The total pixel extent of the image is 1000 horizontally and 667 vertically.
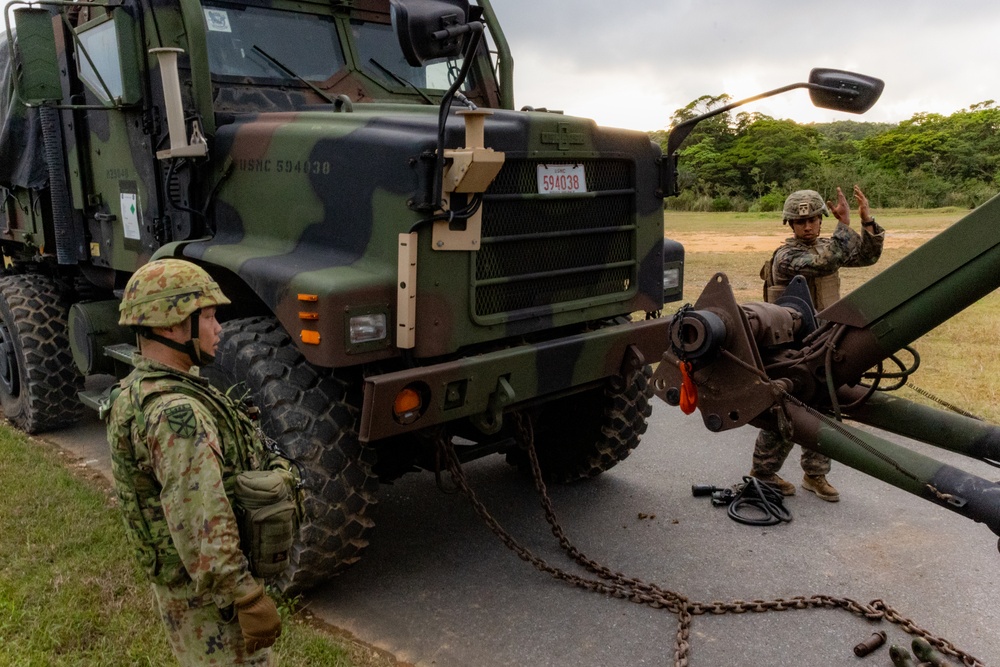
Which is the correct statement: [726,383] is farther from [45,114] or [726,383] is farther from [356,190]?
[45,114]

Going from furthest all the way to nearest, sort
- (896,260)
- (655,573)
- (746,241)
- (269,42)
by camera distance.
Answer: (746,241) → (896,260) → (269,42) → (655,573)

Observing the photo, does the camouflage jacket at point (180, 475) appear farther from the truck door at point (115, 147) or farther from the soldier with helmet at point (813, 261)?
the soldier with helmet at point (813, 261)

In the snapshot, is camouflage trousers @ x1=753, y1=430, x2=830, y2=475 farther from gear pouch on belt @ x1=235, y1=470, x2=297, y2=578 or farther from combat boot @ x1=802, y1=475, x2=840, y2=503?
gear pouch on belt @ x1=235, y1=470, x2=297, y2=578

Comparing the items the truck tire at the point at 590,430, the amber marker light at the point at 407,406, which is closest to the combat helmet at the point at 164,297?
the amber marker light at the point at 407,406

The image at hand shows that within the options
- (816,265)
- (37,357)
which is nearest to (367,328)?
(816,265)

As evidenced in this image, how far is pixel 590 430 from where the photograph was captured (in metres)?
4.91

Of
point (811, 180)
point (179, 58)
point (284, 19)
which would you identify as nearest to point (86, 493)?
point (179, 58)

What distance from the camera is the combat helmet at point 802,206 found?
4.99m

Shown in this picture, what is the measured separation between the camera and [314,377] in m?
3.62

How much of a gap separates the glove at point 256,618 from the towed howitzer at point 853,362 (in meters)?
1.60

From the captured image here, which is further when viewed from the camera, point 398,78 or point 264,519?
point 398,78

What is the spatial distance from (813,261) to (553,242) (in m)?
1.78

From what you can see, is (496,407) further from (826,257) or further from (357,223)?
(826,257)

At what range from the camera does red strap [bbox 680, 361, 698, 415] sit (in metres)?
3.15
